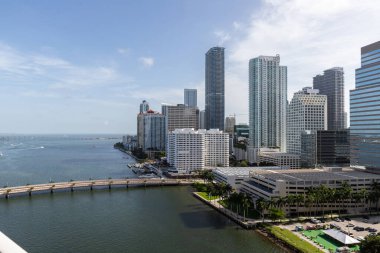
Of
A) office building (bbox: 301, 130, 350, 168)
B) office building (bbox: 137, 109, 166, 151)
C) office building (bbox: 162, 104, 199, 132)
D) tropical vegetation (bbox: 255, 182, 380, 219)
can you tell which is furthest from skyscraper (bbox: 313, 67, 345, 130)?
tropical vegetation (bbox: 255, 182, 380, 219)

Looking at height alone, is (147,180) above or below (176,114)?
below

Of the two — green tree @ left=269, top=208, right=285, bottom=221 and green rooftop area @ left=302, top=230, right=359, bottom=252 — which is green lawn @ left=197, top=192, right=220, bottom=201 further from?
green rooftop area @ left=302, top=230, right=359, bottom=252

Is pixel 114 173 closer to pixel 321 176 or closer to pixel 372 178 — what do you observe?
pixel 321 176

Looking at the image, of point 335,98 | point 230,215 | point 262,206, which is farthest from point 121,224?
point 335,98

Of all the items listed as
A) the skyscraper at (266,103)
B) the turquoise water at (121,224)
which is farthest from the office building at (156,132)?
the turquoise water at (121,224)

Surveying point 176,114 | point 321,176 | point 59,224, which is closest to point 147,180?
point 59,224

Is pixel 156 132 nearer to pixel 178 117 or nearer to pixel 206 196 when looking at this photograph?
pixel 178 117
